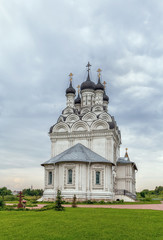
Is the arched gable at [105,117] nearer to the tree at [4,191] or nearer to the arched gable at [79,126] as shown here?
the arched gable at [79,126]

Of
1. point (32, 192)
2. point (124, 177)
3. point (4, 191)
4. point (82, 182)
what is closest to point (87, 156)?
point (82, 182)

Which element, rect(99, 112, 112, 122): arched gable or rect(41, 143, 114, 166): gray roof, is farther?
rect(99, 112, 112, 122): arched gable

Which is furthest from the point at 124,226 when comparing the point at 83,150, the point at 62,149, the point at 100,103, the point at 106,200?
the point at 100,103

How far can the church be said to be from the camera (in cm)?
2516

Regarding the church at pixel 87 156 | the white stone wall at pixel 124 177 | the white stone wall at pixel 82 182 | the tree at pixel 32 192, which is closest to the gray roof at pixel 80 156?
the church at pixel 87 156

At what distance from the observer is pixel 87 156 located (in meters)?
26.4

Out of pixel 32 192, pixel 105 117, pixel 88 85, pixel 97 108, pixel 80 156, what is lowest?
pixel 32 192

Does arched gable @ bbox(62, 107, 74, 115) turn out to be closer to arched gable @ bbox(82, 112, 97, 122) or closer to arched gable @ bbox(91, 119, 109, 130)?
arched gable @ bbox(82, 112, 97, 122)

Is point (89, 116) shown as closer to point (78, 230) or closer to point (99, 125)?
point (99, 125)

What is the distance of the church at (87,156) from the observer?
25156 mm

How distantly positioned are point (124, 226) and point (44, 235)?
10.5ft

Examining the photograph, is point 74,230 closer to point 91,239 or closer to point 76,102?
point 91,239

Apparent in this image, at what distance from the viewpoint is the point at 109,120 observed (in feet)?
103

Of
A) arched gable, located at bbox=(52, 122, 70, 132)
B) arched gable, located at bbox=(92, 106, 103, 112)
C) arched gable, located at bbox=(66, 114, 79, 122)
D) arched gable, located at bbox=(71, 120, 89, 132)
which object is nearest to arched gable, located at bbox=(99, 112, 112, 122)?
arched gable, located at bbox=(92, 106, 103, 112)
